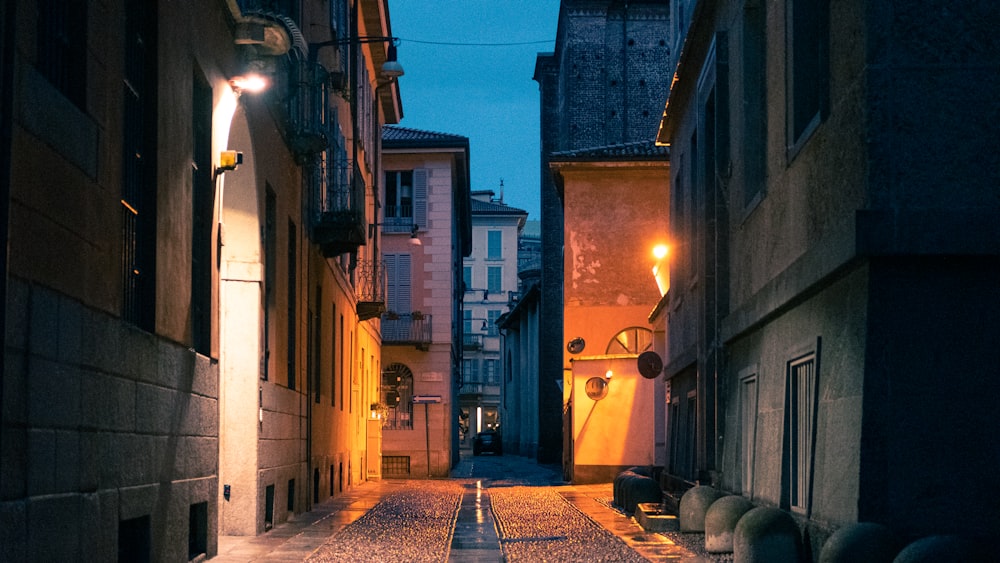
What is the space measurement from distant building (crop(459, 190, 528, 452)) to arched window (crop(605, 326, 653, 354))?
6248 cm

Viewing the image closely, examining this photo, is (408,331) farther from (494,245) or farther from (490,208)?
(494,245)

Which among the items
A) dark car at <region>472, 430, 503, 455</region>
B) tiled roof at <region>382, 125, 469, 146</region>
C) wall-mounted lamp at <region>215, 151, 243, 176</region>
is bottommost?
dark car at <region>472, 430, 503, 455</region>

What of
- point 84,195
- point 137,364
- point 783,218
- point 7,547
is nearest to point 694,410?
point 783,218

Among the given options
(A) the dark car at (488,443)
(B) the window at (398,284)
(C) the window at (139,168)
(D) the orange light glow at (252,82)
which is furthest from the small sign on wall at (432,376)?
(A) the dark car at (488,443)

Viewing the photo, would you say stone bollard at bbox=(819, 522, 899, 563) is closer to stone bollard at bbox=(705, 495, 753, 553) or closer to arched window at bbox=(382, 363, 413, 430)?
stone bollard at bbox=(705, 495, 753, 553)

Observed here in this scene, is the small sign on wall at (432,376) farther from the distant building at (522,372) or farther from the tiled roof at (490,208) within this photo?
the tiled roof at (490,208)

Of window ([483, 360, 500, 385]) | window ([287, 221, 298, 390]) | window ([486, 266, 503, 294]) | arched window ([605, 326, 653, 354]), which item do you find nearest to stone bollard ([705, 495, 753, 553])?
window ([287, 221, 298, 390])

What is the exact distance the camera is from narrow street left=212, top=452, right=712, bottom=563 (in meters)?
12.9

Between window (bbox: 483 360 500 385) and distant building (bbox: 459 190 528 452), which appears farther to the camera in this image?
window (bbox: 483 360 500 385)

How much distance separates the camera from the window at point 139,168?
377 inches

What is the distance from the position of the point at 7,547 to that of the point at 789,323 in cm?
706

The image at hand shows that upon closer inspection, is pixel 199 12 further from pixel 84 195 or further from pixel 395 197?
pixel 395 197

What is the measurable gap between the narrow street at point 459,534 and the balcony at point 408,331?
56.7 feet

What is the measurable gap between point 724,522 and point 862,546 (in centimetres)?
463
